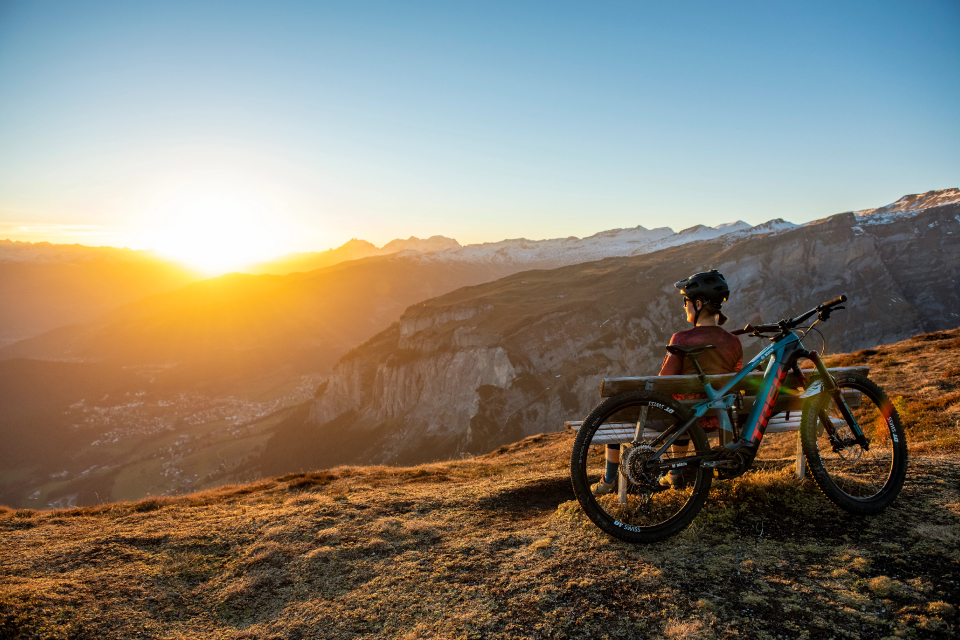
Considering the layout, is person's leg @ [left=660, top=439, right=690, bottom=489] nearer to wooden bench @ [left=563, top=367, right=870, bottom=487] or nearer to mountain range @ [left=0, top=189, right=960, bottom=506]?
wooden bench @ [left=563, top=367, right=870, bottom=487]

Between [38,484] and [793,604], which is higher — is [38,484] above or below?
below

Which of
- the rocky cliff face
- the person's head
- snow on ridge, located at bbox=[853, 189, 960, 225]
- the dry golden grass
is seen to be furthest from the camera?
snow on ridge, located at bbox=[853, 189, 960, 225]

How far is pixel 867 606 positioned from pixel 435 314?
74.8 metres

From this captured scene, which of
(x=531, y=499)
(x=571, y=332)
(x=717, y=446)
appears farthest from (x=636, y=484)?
(x=571, y=332)

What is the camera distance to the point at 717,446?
186 inches

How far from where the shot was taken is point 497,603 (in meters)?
3.93

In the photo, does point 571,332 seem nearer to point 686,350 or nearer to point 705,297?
point 705,297

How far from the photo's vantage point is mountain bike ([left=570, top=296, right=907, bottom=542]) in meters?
4.55

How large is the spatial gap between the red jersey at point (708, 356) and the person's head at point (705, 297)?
26 centimetres

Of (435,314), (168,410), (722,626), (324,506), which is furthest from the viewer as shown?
(168,410)

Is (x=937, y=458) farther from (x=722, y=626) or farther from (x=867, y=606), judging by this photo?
(x=722, y=626)

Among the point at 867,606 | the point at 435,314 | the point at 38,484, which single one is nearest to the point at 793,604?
the point at 867,606

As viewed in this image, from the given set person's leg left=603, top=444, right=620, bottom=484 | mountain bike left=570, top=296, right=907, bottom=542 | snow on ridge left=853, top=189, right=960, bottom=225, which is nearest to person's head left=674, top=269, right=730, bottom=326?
mountain bike left=570, top=296, right=907, bottom=542

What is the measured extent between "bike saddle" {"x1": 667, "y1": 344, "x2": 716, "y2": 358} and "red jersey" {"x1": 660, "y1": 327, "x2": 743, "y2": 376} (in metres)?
0.08
